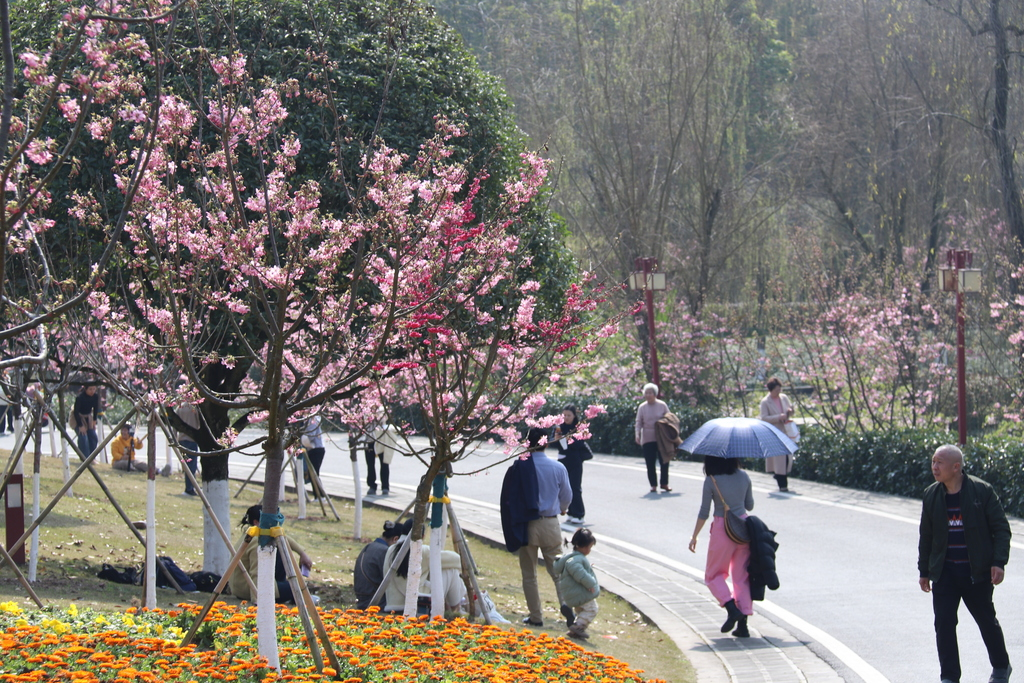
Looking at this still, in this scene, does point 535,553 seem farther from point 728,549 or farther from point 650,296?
point 650,296

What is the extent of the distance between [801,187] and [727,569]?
28.3 metres

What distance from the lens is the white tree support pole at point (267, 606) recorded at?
5867 mm

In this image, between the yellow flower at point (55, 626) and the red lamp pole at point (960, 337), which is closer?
the yellow flower at point (55, 626)

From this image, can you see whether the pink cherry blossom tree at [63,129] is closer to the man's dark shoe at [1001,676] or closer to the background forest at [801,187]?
the man's dark shoe at [1001,676]

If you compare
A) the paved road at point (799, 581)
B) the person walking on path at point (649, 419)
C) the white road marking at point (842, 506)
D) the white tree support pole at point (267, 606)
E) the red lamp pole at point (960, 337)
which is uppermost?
the red lamp pole at point (960, 337)

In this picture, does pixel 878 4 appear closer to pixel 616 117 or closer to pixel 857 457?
pixel 616 117

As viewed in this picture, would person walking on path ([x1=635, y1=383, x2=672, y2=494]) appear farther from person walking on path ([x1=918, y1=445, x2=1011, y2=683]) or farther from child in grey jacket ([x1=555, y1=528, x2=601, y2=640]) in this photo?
person walking on path ([x1=918, y1=445, x2=1011, y2=683])

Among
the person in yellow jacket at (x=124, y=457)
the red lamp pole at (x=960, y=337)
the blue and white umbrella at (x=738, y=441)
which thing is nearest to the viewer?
the blue and white umbrella at (x=738, y=441)

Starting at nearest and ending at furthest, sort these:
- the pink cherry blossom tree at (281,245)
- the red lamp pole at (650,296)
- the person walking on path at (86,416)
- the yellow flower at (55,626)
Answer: the pink cherry blossom tree at (281,245), the yellow flower at (55,626), the person walking on path at (86,416), the red lamp pole at (650,296)

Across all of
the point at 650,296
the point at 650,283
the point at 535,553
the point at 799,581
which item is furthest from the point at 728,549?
the point at 650,296

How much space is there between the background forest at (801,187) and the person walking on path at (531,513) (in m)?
6.59

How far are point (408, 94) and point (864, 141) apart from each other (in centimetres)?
3090

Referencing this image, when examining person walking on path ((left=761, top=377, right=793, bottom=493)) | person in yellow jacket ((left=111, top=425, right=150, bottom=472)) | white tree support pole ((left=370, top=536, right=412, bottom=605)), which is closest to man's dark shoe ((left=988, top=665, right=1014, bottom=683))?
white tree support pole ((left=370, top=536, right=412, bottom=605))

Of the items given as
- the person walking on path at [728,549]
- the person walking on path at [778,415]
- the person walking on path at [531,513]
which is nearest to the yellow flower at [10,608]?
the person walking on path at [531,513]
